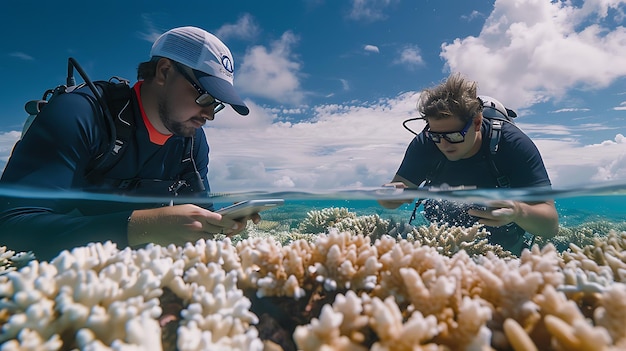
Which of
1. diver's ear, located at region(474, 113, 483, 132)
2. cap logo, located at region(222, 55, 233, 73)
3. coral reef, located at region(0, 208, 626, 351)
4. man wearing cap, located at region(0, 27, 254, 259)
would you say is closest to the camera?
coral reef, located at region(0, 208, 626, 351)

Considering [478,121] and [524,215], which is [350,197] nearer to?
[478,121]

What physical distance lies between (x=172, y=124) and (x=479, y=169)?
558cm

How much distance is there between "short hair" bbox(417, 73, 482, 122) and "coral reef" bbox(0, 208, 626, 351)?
12.6 ft

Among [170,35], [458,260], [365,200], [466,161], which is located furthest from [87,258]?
[466,161]

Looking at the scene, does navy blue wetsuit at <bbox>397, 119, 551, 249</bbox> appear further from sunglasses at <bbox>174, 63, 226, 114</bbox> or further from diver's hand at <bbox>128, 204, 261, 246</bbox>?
diver's hand at <bbox>128, 204, 261, 246</bbox>

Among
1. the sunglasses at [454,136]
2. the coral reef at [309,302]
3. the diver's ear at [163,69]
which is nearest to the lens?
the coral reef at [309,302]

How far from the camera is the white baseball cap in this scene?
13.8ft

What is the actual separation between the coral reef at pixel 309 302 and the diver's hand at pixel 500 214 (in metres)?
2.31

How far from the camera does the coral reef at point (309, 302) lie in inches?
54.9

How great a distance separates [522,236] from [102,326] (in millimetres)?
7814

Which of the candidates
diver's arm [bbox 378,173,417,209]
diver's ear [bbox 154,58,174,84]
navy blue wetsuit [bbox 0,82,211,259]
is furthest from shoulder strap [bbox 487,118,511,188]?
navy blue wetsuit [bbox 0,82,211,259]

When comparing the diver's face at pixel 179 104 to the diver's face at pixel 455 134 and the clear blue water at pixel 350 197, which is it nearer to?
the clear blue water at pixel 350 197

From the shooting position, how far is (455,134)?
229 inches

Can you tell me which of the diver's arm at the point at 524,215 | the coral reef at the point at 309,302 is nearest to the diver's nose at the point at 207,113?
the coral reef at the point at 309,302
